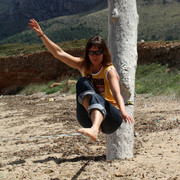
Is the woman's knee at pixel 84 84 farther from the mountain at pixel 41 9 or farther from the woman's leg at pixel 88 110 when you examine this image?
the mountain at pixel 41 9

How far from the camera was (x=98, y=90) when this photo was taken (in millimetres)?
2842

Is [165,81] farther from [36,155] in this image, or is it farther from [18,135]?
[36,155]

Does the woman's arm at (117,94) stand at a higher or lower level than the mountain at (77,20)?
lower

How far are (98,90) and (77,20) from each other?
73.2 meters

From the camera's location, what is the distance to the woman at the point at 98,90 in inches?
101

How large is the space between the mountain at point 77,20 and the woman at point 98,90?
40159 mm

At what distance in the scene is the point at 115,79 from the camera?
2.69 meters

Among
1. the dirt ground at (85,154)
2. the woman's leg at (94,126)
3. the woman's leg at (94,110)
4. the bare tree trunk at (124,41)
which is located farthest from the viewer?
the bare tree trunk at (124,41)

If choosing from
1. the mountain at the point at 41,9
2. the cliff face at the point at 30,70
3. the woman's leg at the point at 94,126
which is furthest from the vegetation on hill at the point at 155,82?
the mountain at the point at 41,9

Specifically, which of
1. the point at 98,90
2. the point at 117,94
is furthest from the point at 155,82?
the point at 117,94

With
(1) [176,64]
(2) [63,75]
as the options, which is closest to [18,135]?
(1) [176,64]

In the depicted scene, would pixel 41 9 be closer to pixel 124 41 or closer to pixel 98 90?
pixel 124 41

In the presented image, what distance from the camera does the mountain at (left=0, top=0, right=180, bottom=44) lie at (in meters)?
47.3

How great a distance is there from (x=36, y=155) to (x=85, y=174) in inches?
48.2
